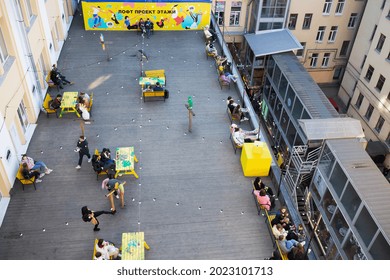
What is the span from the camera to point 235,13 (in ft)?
125

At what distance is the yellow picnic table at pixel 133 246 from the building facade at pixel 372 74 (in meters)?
25.5

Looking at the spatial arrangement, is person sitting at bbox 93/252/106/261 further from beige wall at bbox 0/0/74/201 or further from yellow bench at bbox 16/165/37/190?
beige wall at bbox 0/0/74/201

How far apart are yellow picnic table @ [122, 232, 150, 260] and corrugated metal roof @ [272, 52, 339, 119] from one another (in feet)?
58.0

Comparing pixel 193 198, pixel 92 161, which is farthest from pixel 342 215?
pixel 92 161

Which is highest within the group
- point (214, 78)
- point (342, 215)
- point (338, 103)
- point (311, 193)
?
point (214, 78)

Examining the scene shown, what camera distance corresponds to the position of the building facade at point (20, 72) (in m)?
16.7

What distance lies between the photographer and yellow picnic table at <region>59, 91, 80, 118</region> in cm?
2125

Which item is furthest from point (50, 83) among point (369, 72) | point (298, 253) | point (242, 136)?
point (369, 72)

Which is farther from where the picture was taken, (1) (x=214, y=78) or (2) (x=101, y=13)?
(2) (x=101, y=13)

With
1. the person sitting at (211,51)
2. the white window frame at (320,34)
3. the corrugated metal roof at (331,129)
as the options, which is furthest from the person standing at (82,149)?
the white window frame at (320,34)

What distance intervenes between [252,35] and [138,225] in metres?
27.1

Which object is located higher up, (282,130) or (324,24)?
(324,24)

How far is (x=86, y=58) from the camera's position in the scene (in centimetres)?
2648

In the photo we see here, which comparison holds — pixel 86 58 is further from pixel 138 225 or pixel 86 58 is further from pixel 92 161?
pixel 138 225
